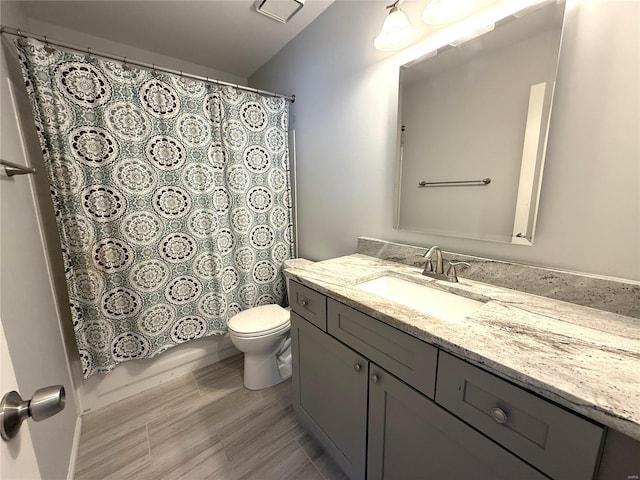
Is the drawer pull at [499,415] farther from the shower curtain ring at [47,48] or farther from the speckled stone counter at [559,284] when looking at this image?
the shower curtain ring at [47,48]

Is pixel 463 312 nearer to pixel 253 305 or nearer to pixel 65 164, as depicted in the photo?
pixel 253 305

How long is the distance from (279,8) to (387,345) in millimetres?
1875

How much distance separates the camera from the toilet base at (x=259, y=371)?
1646mm

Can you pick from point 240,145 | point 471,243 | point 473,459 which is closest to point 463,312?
point 471,243

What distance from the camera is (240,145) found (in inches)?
70.3

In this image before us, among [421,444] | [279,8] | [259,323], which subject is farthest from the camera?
[259,323]

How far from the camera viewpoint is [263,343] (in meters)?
1.55

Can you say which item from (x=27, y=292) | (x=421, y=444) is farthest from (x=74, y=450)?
(x=421, y=444)

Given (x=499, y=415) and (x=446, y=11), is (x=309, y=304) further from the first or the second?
(x=446, y=11)

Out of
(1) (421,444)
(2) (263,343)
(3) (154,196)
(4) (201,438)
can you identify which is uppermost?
(3) (154,196)

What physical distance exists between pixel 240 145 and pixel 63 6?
1167mm

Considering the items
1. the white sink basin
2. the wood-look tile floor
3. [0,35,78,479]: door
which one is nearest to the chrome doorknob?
[0,35,78,479]: door

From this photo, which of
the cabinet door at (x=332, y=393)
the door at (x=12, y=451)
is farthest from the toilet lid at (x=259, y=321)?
the door at (x=12, y=451)

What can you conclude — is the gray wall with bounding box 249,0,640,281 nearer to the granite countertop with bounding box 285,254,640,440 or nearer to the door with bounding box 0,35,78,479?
the granite countertop with bounding box 285,254,640,440
